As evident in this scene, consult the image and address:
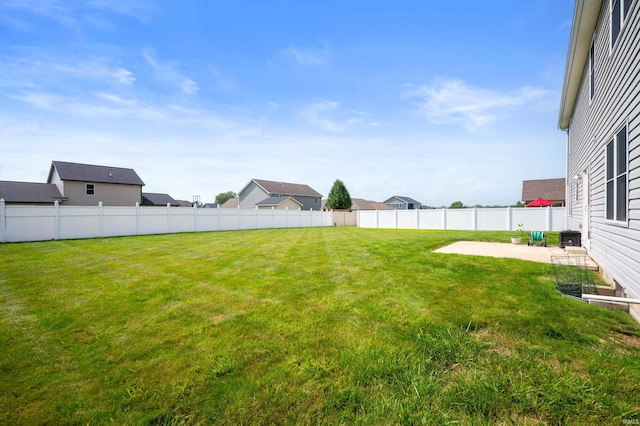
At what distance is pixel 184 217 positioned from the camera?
19156 millimetres

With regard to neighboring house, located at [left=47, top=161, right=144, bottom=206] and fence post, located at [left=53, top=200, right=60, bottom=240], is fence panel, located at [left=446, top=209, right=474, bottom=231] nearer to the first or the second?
fence post, located at [left=53, top=200, right=60, bottom=240]

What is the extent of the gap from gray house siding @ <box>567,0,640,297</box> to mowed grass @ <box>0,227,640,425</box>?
1.00 metres

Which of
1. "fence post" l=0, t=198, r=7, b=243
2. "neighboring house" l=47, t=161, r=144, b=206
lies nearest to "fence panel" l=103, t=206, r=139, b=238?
"fence post" l=0, t=198, r=7, b=243

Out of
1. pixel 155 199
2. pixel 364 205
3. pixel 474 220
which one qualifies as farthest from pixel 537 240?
pixel 364 205

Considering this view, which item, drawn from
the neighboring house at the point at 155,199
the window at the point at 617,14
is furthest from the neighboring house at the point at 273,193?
the window at the point at 617,14

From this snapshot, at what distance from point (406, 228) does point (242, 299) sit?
21.4 meters

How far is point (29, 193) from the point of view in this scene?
2470 centimetres

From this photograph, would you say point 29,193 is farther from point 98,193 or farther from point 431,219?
point 431,219

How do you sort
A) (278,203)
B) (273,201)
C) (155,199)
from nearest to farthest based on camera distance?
(155,199), (278,203), (273,201)

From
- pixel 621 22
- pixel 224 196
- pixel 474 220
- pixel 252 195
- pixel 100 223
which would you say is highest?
pixel 224 196

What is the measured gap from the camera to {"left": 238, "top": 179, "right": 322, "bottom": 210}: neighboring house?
41.6 meters

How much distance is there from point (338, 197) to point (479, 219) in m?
25.9

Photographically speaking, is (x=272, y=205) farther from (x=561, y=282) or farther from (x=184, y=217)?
(x=561, y=282)

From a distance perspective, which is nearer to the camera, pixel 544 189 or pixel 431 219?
pixel 431 219
